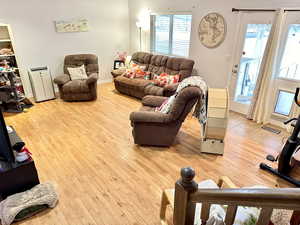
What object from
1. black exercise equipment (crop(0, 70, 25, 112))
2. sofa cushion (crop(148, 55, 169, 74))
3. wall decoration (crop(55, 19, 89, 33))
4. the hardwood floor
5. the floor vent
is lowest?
the hardwood floor

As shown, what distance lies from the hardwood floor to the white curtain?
0.89 feet

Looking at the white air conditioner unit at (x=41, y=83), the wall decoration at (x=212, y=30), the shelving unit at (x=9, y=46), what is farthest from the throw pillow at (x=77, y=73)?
the wall decoration at (x=212, y=30)

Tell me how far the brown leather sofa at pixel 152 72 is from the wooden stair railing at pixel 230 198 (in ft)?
11.7

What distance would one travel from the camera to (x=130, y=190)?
2539 millimetres

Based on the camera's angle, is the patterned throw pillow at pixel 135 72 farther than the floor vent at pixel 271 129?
Yes

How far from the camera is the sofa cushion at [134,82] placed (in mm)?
5049

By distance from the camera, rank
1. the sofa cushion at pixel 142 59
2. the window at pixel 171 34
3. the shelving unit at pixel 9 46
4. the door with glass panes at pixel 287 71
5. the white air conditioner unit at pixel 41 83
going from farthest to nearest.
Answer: the sofa cushion at pixel 142 59
the window at pixel 171 34
the white air conditioner unit at pixel 41 83
the shelving unit at pixel 9 46
the door with glass panes at pixel 287 71

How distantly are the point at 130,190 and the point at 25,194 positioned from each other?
113 cm

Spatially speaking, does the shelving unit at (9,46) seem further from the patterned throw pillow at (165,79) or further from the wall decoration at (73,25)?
the patterned throw pillow at (165,79)

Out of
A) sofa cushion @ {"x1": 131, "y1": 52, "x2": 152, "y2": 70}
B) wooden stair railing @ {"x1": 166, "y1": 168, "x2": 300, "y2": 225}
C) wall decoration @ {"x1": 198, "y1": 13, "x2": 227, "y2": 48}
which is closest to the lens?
wooden stair railing @ {"x1": 166, "y1": 168, "x2": 300, "y2": 225}

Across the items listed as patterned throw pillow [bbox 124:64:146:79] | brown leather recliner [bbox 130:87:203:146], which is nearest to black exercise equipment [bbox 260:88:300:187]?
brown leather recliner [bbox 130:87:203:146]

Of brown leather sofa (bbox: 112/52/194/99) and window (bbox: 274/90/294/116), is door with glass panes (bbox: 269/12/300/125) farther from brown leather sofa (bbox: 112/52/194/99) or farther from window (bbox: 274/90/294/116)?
brown leather sofa (bbox: 112/52/194/99)

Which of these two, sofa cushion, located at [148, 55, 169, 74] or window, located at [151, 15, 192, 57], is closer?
window, located at [151, 15, 192, 57]

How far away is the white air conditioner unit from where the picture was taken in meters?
4.95
